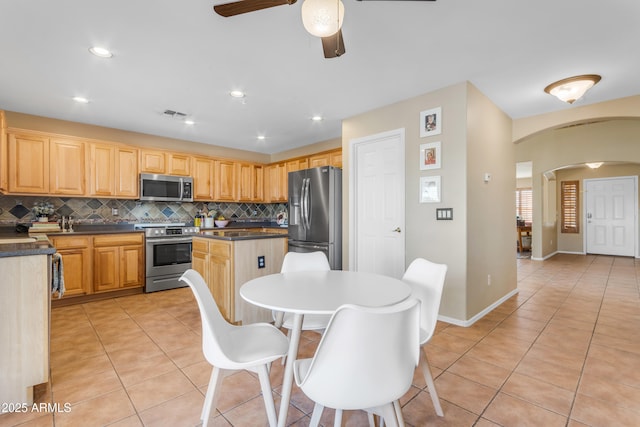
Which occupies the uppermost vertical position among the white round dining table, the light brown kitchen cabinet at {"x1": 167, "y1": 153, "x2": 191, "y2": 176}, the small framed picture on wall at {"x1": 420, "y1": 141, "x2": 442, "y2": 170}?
the light brown kitchen cabinet at {"x1": 167, "y1": 153, "x2": 191, "y2": 176}

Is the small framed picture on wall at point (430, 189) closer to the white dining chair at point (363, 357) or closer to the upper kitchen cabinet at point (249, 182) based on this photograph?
the white dining chair at point (363, 357)

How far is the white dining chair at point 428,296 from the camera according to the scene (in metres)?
1.69

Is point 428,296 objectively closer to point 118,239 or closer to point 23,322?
point 23,322

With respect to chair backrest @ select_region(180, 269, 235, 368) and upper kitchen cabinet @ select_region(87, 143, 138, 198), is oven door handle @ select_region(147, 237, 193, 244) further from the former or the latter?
chair backrest @ select_region(180, 269, 235, 368)

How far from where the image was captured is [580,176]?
8.21 m

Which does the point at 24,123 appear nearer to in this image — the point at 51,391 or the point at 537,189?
the point at 51,391

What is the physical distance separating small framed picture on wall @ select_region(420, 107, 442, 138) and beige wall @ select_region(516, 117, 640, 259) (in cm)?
187

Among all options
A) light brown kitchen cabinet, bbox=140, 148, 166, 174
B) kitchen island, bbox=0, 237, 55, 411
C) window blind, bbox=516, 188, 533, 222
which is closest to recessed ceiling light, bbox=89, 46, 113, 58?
kitchen island, bbox=0, 237, 55, 411

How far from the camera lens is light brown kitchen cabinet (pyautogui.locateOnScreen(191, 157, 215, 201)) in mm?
5203

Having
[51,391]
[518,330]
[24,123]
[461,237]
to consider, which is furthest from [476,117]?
[24,123]

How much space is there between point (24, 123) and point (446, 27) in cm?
507

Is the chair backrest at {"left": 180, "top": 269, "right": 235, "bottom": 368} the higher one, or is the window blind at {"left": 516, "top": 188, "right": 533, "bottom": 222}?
the window blind at {"left": 516, "top": 188, "right": 533, "bottom": 222}

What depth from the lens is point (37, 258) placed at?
6.04ft

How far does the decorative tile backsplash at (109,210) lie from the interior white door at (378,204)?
3069 mm
